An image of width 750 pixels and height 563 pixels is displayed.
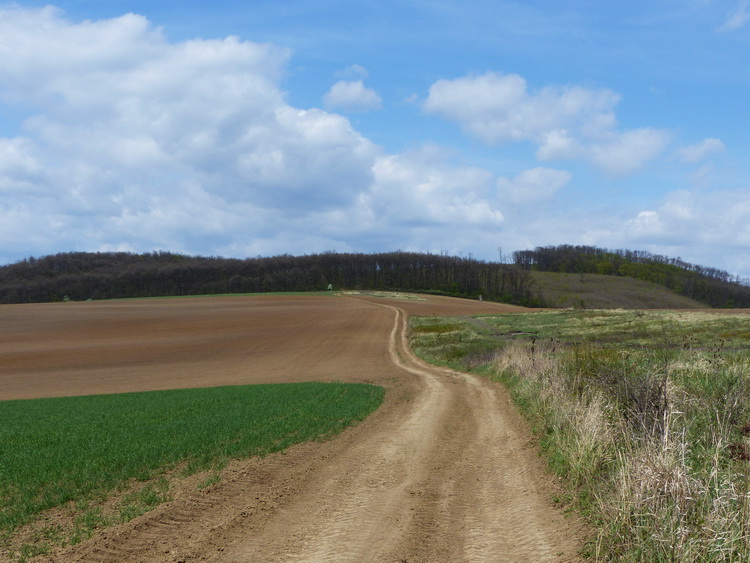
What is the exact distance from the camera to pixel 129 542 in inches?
289

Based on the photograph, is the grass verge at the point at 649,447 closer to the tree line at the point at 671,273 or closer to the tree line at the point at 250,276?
the tree line at the point at 250,276

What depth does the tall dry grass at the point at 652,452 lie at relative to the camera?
220 inches

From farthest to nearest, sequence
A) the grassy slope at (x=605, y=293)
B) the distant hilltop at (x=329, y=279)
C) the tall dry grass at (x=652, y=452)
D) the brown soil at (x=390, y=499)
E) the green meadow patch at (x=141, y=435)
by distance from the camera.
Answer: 1. the distant hilltop at (x=329, y=279)
2. the grassy slope at (x=605, y=293)
3. the green meadow patch at (x=141, y=435)
4. the brown soil at (x=390, y=499)
5. the tall dry grass at (x=652, y=452)

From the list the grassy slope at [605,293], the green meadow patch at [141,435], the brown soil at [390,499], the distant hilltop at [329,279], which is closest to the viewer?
the brown soil at [390,499]

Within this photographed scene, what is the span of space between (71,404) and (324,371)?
44.3 ft

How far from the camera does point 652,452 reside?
7078mm

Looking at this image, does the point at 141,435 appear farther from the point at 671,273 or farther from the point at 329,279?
the point at 671,273

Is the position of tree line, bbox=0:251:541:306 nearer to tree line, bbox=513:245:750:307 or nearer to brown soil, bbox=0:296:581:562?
tree line, bbox=513:245:750:307

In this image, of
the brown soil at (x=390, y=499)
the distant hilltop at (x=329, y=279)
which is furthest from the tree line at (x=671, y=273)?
the brown soil at (x=390, y=499)

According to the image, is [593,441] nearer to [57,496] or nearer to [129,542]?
[129,542]

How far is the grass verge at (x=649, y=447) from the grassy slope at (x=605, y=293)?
111378 millimetres

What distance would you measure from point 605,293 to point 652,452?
14215 cm

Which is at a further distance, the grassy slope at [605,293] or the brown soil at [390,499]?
the grassy slope at [605,293]

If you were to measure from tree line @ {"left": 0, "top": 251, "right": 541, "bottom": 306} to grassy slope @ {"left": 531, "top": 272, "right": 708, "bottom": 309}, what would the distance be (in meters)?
6.22
